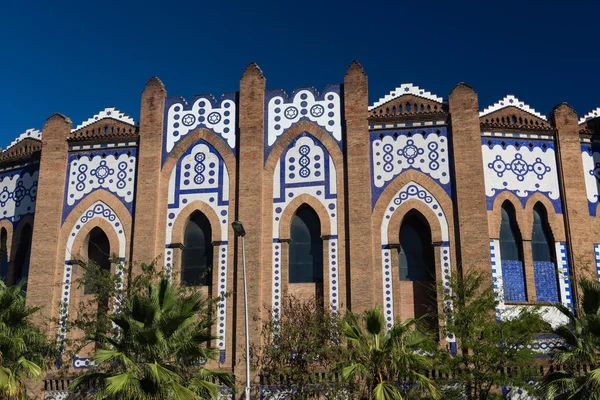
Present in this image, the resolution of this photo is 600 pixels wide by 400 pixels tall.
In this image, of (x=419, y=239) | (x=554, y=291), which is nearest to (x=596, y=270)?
(x=554, y=291)

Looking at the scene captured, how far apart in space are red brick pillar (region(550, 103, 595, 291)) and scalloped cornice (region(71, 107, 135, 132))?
555 inches

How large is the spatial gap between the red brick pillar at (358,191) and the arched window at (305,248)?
1.21 metres

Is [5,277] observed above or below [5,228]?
below

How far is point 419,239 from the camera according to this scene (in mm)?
23859

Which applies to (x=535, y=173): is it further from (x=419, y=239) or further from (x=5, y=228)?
(x=5, y=228)

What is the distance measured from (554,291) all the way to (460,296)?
4.63 meters

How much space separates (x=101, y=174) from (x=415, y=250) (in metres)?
10.6

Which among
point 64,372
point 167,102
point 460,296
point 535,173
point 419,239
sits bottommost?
point 64,372

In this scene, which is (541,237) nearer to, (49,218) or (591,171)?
(591,171)

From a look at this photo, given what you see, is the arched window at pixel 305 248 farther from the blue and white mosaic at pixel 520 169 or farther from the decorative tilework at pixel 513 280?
the decorative tilework at pixel 513 280

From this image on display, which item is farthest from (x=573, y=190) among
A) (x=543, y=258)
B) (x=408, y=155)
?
(x=408, y=155)

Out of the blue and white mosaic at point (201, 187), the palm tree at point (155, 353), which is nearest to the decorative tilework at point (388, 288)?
the blue and white mosaic at point (201, 187)

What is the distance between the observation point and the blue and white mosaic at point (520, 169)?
933 inches

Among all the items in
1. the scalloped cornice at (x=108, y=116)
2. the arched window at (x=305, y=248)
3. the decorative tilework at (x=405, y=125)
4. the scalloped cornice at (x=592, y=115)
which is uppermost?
the scalloped cornice at (x=108, y=116)
